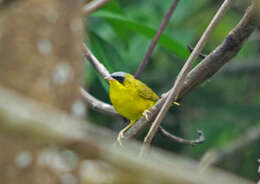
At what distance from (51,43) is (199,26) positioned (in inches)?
219

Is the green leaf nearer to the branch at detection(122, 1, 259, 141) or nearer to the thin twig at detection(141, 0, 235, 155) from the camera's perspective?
the branch at detection(122, 1, 259, 141)

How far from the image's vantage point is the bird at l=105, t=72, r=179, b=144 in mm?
4637

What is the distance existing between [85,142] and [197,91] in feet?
17.4

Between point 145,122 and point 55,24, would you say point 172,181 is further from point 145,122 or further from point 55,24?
point 145,122

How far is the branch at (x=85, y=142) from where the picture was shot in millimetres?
960

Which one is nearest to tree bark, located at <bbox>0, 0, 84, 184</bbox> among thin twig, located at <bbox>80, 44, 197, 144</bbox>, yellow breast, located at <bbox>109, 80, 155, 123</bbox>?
thin twig, located at <bbox>80, 44, 197, 144</bbox>

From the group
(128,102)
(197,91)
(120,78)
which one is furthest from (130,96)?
(197,91)

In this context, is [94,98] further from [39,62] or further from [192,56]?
[39,62]

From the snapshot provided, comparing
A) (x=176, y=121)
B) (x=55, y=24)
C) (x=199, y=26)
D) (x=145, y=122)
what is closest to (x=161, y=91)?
(x=176, y=121)

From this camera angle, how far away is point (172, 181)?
3.21 ft

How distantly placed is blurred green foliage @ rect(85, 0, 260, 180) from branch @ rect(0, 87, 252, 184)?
3462mm

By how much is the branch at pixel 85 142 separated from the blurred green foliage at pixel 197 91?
3.46 metres

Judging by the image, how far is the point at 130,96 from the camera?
4.92m

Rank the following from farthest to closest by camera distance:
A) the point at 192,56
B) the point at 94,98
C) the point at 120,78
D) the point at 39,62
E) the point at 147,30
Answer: the point at 120,78, the point at 147,30, the point at 94,98, the point at 192,56, the point at 39,62
